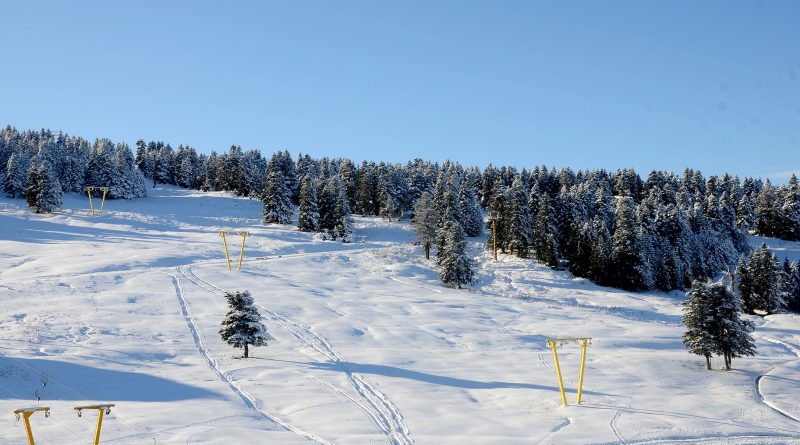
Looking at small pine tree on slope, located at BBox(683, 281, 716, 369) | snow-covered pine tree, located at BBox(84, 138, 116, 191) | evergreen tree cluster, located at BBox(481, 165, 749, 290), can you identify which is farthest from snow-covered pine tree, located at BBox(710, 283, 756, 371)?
snow-covered pine tree, located at BBox(84, 138, 116, 191)

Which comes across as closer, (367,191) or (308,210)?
(308,210)

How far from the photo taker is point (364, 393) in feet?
74.0

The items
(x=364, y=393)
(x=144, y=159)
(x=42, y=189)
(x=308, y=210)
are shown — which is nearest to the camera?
(x=364, y=393)

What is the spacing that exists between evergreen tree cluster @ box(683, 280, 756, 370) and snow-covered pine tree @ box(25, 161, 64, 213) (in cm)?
8724

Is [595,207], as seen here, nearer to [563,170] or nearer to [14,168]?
[563,170]

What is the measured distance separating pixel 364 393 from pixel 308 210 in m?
64.3

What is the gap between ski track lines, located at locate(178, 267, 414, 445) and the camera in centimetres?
1797

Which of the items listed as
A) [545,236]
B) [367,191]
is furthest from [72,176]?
[545,236]

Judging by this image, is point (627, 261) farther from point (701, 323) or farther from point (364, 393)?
point (364, 393)

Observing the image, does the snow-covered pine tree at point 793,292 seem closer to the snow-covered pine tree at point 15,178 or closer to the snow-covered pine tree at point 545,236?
the snow-covered pine tree at point 545,236

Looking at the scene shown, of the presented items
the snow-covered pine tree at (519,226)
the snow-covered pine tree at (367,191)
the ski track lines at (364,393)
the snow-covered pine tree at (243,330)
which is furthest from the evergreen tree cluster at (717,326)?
the snow-covered pine tree at (367,191)

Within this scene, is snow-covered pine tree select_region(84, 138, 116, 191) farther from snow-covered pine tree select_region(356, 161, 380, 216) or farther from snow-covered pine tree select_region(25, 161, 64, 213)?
snow-covered pine tree select_region(356, 161, 380, 216)

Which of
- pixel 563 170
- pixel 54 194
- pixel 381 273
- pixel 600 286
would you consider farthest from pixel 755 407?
pixel 563 170

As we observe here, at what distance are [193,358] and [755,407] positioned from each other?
24.9 m
